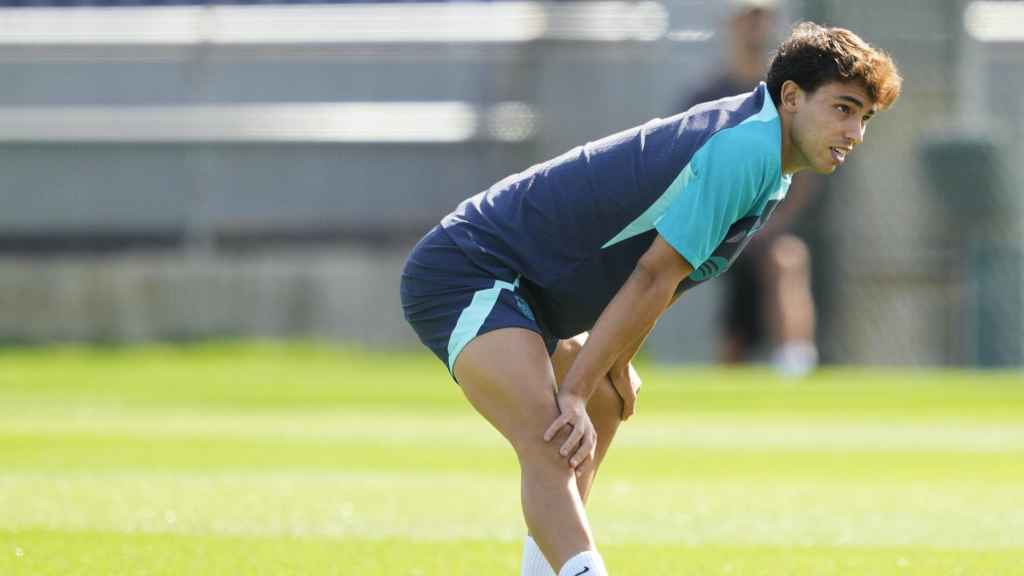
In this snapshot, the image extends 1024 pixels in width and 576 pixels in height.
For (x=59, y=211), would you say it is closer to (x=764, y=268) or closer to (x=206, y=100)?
(x=206, y=100)

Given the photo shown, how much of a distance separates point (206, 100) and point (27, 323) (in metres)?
2.44

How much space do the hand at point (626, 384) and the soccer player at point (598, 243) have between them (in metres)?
0.27

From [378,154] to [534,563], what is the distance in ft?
38.8

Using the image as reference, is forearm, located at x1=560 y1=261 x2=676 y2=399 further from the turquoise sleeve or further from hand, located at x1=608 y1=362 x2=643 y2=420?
hand, located at x1=608 y1=362 x2=643 y2=420

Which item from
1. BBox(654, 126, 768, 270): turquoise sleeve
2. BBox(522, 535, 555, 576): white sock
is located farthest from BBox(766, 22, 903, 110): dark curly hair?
BBox(522, 535, 555, 576): white sock

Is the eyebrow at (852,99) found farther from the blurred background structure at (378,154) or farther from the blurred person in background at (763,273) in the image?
the blurred background structure at (378,154)

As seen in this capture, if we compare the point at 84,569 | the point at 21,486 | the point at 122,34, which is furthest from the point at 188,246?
the point at 84,569

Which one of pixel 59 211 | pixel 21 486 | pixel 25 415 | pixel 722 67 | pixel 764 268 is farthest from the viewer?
pixel 59 211

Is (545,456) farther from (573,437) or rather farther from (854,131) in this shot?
(854,131)

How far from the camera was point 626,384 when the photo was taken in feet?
16.4

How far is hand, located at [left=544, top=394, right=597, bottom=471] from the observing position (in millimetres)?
4422

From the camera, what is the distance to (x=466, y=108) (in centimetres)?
1661

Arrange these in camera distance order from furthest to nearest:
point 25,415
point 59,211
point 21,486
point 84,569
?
1. point 59,211
2. point 25,415
3. point 21,486
4. point 84,569

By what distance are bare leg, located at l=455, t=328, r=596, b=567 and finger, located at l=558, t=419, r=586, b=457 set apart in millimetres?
27
